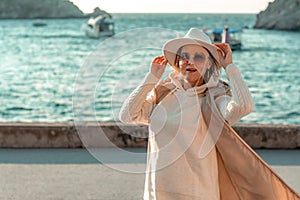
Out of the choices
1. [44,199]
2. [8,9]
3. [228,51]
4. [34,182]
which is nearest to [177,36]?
[228,51]

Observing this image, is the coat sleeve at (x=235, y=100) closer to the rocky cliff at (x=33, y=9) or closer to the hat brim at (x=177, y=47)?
the hat brim at (x=177, y=47)

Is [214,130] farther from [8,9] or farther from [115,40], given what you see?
[8,9]

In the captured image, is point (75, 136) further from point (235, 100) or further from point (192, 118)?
point (235, 100)

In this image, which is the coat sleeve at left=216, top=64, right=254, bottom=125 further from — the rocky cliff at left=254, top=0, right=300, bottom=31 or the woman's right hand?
the rocky cliff at left=254, top=0, right=300, bottom=31

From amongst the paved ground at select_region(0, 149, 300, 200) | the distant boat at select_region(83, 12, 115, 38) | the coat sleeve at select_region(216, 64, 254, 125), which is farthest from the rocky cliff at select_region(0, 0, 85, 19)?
the coat sleeve at select_region(216, 64, 254, 125)

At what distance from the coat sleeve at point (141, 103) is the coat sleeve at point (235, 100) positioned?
0.35 m

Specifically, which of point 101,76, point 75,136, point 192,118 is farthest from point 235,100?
point 75,136

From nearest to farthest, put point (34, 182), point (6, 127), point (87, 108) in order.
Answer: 1. point (87, 108)
2. point (34, 182)
3. point (6, 127)

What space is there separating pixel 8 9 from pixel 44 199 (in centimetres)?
13248

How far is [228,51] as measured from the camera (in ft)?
11.8

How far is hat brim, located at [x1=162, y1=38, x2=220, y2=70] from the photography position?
3.52 m

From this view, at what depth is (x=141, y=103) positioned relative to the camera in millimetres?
3600

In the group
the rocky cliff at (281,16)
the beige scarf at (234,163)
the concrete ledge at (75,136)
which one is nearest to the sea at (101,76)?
the beige scarf at (234,163)

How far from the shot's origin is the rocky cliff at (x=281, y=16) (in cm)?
9506
